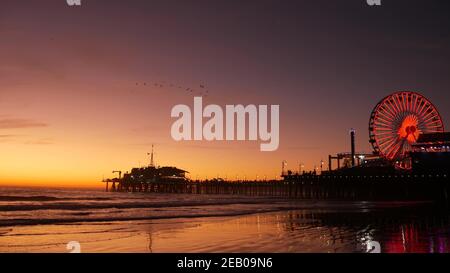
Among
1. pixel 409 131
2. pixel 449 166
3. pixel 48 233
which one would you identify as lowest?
pixel 48 233

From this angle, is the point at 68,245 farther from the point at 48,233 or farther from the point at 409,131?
the point at 409,131

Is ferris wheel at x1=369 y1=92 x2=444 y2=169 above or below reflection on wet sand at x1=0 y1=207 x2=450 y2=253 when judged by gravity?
above

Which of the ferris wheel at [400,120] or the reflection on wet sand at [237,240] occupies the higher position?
the ferris wheel at [400,120]

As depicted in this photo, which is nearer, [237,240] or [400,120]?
[237,240]

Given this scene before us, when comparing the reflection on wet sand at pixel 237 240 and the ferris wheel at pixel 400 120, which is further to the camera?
the ferris wheel at pixel 400 120

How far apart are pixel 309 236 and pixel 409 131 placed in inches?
2154

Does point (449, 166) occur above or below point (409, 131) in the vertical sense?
below

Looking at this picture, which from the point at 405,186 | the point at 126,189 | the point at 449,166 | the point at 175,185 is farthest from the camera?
the point at 126,189

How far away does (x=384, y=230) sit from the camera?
17.5m

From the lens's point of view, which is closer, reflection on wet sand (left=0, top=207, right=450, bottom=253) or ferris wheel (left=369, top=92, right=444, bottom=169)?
reflection on wet sand (left=0, top=207, right=450, bottom=253)
